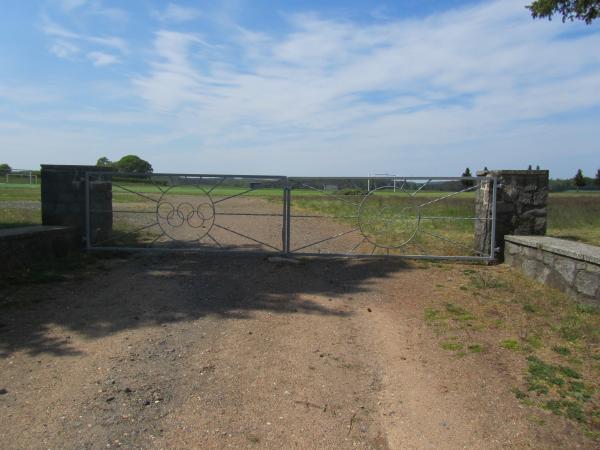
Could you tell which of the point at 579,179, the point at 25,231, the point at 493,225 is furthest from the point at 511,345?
the point at 579,179

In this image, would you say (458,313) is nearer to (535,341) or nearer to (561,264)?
(535,341)

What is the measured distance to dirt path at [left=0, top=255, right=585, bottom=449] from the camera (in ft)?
10.7

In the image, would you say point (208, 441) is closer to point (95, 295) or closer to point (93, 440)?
point (93, 440)

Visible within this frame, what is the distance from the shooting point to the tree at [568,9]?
11.9 metres

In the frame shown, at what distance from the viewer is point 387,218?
9.48 metres

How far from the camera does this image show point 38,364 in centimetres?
425

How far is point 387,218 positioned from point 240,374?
5.92m

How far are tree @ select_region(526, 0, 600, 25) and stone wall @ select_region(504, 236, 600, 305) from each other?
6.90m

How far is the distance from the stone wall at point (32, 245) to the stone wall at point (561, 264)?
757cm

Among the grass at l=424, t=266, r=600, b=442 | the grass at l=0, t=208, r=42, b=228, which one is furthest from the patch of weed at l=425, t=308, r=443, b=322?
the grass at l=0, t=208, r=42, b=228

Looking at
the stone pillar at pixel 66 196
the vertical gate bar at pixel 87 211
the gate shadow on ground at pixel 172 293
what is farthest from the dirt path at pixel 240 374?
the stone pillar at pixel 66 196

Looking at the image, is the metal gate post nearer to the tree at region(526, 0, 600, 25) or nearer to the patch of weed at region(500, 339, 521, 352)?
the patch of weed at region(500, 339, 521, 352)

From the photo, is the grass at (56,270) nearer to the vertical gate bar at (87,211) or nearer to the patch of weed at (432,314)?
the vertical gate bar at (87,211)

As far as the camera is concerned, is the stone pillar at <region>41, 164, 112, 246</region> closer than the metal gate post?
No
